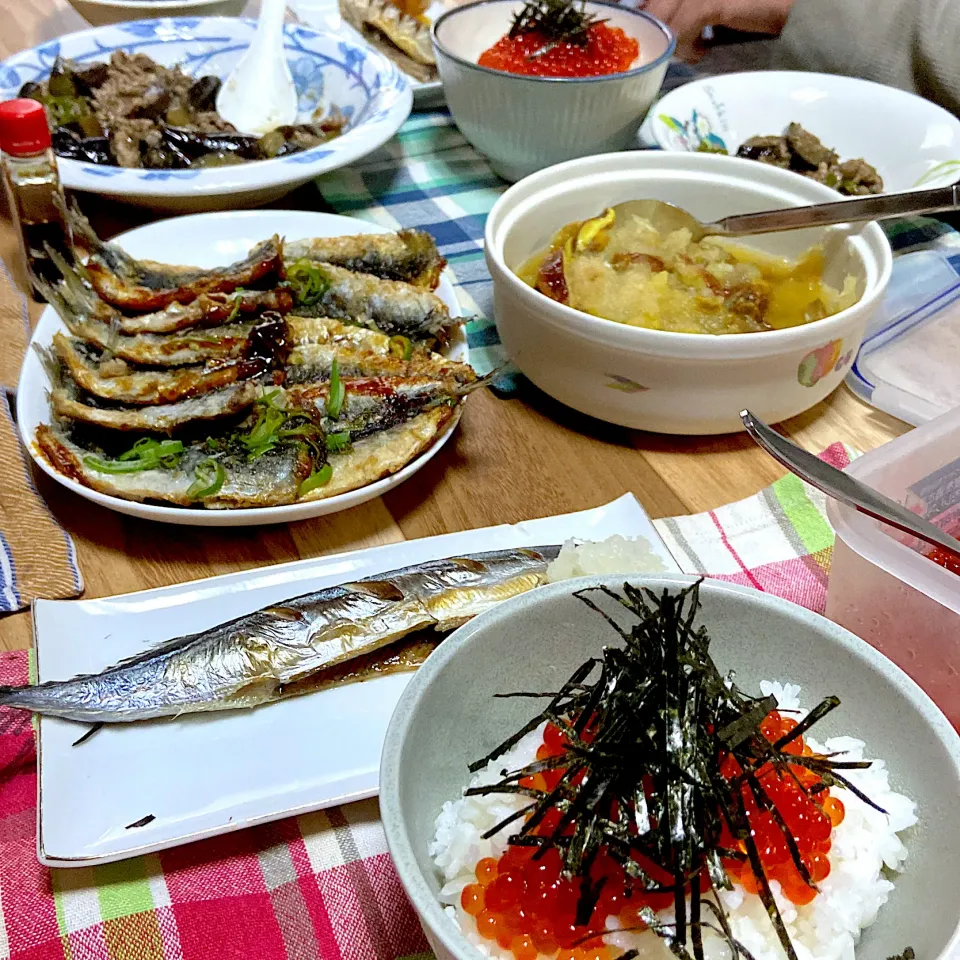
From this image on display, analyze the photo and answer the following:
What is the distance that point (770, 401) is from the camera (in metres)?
1.38

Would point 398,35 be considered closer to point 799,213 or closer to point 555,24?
point 555,24

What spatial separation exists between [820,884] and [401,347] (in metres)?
1.09

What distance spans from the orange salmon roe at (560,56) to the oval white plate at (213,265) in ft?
1.58

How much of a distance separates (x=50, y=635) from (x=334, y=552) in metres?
0.39

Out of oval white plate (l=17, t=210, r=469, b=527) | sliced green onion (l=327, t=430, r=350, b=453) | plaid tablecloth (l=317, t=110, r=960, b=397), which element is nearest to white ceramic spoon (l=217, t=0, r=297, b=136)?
plaid tablecloth (l=317, t=110, r=960, b=397)

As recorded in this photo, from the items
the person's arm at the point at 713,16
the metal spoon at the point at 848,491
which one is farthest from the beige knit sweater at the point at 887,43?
the metal spoon at the point at 848,491

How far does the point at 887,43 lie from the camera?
2236mm

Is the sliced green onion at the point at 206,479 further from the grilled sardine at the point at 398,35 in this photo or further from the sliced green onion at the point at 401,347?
the grilled sardine at the point at 398,35

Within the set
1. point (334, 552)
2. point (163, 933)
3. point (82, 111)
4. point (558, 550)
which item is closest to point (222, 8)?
point (82, 111)

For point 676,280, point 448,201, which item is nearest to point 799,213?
point 676,280

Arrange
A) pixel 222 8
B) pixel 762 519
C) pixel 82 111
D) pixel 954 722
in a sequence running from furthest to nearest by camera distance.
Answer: pixel 222 8
pixel 82 111
pixel 762 519
pixel 954 722

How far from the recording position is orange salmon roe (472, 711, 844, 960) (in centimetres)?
65

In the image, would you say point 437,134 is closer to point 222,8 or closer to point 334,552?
point 222,8

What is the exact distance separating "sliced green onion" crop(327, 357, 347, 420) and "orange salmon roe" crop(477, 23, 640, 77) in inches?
34.0
